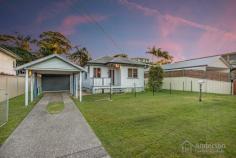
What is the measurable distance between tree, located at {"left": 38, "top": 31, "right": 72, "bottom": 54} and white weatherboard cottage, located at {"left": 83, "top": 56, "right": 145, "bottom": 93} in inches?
662

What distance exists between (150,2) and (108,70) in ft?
27.7

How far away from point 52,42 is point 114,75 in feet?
64.3

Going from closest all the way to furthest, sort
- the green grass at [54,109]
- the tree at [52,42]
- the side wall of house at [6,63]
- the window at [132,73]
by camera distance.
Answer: the green grass at [54,109] < the side wall of house at [6,63] < the window at [132,73] < the tree at [52,42]

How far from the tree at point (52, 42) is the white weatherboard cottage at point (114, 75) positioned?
16813mm

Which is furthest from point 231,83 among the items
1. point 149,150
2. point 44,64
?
point 44,64

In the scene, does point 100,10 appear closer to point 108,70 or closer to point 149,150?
point 108,70

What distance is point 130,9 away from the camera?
15523 mm

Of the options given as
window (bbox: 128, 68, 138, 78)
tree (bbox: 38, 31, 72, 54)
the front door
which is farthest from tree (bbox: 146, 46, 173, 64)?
tree (bbox: 38, 31, 72, 54)

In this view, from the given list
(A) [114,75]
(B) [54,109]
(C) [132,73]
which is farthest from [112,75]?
(B) [54,109]

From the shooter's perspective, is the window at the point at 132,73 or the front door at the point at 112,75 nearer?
the window at the point at 132,73

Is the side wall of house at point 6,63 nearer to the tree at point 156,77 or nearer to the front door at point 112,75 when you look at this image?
the front door at point 112,75

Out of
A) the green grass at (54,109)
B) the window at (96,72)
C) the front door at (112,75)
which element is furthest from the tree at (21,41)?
the green grass at (54,109)

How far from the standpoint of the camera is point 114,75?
1862 centimetres

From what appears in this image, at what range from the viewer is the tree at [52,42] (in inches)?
1202
